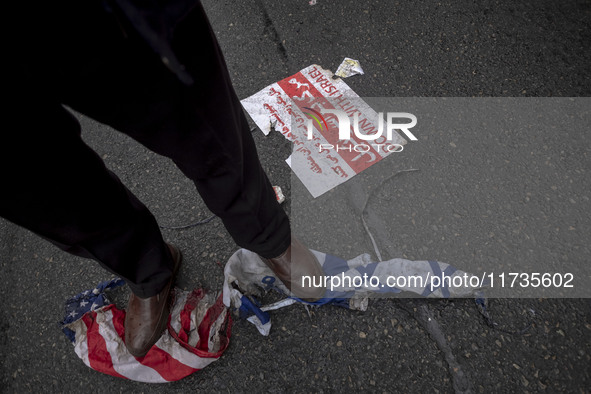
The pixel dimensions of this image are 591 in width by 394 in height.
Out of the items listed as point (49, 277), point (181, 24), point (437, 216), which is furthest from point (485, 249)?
point (49, 277)

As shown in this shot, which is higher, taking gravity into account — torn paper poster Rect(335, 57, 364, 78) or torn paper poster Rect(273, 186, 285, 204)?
torn paper poster Rect(335, 57, 364, 78)

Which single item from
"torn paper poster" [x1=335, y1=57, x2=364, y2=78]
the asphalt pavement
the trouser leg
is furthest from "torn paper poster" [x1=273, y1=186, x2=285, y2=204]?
"torn paper poster" [x1=335, y1=57, x2=364, y2=78]

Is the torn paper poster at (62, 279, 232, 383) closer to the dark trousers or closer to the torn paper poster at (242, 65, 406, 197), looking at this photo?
the dark trousers

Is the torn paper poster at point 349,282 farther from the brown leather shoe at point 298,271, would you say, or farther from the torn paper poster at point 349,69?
the torn paper poster at point 349,69

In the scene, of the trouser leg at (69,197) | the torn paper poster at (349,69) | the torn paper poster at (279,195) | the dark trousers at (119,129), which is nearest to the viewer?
the dark trousers at (119,129)

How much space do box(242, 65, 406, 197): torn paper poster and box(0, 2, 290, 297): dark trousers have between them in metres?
0.57

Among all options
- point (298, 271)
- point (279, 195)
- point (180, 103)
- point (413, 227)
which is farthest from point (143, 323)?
point (413, 227)

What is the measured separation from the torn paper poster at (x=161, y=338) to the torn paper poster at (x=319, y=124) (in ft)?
2.10

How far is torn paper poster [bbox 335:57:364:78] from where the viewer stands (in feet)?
6.02

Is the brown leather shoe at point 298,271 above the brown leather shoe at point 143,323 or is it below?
below

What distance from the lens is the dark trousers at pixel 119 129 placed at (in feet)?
1.92

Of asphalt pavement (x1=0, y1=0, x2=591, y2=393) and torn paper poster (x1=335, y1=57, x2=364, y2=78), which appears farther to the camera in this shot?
torn paper poster (x1=335, y1=57, x2=364, y2=78)

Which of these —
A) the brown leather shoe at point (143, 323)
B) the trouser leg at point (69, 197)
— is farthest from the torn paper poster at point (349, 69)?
the brown leather shoe at point (143, 323)

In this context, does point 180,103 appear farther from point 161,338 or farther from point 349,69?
point 349,69
